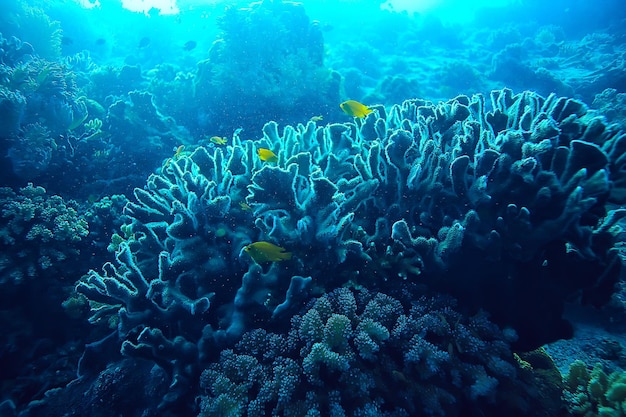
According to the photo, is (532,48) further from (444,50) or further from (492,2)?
(492,2)

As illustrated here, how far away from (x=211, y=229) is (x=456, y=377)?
2365 mm

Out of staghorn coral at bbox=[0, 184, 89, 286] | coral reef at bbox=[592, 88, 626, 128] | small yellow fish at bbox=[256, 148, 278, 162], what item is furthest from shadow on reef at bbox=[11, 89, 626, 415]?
coral reef at bbox=[592, 88, 626, 128]

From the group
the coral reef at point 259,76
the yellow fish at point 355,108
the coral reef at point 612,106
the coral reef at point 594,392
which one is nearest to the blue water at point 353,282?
the coral reef at point 594,392

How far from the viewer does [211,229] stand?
2979mm

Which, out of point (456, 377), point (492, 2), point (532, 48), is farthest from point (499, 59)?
point (492, 2)

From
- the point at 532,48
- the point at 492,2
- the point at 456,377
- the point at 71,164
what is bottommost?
the point at 456,377

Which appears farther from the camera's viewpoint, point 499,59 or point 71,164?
point 499,59

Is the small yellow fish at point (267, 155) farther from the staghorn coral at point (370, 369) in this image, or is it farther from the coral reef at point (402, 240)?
the staghorn coral at point (370, 369)

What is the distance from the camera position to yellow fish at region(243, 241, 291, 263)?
2488mm

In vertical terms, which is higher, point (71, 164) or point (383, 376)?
point (71, 164)

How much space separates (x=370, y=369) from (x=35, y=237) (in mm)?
4925

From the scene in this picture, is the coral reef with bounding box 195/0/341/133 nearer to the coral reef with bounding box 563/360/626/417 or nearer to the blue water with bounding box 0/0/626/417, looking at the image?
the blue water with bounding box 0/0/626/417

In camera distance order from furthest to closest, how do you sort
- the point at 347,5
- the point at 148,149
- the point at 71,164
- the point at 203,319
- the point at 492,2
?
the point at 492,2 < the point at 347,5 < the point at 148,149 < the point at 71,164 < the point at 203,319

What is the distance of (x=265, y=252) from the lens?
8.32ft
